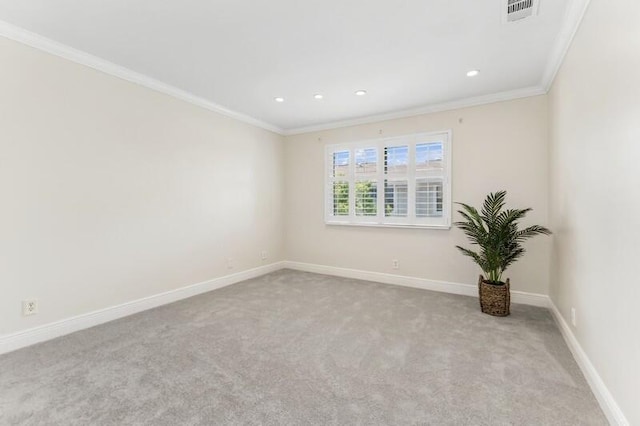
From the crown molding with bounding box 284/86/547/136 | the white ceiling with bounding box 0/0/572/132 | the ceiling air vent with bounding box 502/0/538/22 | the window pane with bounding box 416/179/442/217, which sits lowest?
the window pane with bounding box 416/179/442/217

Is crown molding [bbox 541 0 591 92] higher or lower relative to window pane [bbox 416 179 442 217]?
higher

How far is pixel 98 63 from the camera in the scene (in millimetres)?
2850

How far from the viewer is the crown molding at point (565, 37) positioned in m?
2.03

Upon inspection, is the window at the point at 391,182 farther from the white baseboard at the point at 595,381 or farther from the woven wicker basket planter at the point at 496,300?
the white baseboard at the point at 595,381

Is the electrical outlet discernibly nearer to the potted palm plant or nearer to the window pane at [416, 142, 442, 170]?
the potted palm plant

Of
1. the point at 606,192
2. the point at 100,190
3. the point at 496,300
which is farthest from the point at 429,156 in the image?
the point at 100,190

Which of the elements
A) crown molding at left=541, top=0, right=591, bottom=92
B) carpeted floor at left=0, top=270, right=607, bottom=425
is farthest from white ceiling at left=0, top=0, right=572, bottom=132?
carpeted floor at left=0, top=270, right=607, bottom=425

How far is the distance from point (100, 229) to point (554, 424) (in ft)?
12.5

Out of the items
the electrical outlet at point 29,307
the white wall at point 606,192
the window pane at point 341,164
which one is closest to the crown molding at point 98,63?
the window pane at point 341,164

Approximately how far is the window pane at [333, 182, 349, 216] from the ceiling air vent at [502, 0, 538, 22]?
304cm

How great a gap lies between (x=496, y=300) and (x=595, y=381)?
1.31 m

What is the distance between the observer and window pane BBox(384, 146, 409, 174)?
4332mm

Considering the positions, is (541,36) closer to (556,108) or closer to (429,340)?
(556,108)

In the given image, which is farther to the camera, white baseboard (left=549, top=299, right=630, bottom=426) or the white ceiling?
the white ceiling
